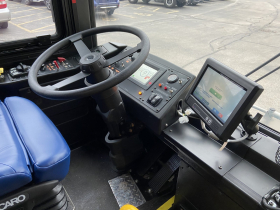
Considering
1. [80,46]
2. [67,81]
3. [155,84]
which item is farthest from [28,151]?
[155,84]

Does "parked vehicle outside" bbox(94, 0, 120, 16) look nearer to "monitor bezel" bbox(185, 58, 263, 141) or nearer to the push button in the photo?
the push button

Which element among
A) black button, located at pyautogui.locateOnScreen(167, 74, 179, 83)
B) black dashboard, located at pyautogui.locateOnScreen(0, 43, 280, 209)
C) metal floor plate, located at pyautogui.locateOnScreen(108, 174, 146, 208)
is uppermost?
black button, located at pyautogui.locateOnScreen(167, 74, 179, 83)

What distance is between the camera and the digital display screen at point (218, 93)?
0.90 meters

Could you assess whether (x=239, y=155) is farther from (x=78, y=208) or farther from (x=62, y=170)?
(x=78, y=208)

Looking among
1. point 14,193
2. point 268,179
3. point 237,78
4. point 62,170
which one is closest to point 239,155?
point 268,179

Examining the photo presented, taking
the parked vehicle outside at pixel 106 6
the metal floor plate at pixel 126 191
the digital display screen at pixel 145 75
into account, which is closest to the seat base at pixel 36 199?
the metal floor plate at pixel 126 191

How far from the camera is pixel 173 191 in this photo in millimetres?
1599

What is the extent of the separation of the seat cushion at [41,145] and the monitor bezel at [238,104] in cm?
72

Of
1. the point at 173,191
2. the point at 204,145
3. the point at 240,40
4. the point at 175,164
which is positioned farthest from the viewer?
the point at 240,40

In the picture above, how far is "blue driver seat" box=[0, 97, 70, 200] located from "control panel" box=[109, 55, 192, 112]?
1.78 feet

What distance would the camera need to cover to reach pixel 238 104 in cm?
86

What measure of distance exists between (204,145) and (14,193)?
3.03 feet

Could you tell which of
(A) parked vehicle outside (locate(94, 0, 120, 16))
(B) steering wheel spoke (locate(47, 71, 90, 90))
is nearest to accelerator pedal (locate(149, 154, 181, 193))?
(B) steering wheel spoke (locate(47, 71, 90, 90))

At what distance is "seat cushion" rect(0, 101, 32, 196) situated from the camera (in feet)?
2.74
